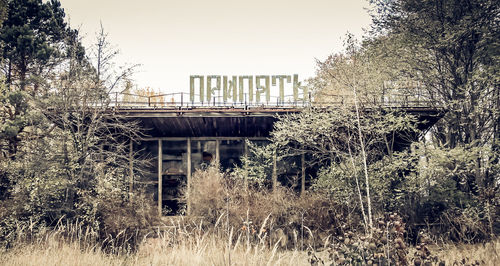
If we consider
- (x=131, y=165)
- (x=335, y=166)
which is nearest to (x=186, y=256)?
(x=335, y=166)

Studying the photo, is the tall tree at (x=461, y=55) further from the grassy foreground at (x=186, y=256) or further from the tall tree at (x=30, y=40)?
the tall tree at (x=30, y=40)

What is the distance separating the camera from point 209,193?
496 inches

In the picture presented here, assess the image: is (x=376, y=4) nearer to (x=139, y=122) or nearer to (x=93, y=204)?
(x=139, y=122)

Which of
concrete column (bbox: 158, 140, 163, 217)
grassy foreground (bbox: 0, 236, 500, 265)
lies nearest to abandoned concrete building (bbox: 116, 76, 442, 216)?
concrete column (bbox: 158, 140, 163, 217)

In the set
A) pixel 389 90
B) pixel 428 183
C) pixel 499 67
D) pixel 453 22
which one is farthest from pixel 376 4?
pixel 428 183

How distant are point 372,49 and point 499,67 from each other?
5635 mm

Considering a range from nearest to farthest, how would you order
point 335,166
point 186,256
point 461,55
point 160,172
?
point 186,256 < point 335,166 < point 461,55 < point 160,172

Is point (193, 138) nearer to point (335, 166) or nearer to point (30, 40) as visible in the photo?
point (335, 166)

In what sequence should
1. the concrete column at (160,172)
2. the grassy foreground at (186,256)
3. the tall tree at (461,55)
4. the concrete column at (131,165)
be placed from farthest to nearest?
the concrete column at (160,172)
the concrete column at (131,165)
the tall tree at (461,55)
the grassy foreground at (186,256)

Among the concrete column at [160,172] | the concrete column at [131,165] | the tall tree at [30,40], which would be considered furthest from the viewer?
the tall tree at [30,40]

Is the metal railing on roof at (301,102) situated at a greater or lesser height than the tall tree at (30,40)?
lesser

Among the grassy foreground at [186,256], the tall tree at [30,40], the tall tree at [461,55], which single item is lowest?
the grassy foreground at [186,256]

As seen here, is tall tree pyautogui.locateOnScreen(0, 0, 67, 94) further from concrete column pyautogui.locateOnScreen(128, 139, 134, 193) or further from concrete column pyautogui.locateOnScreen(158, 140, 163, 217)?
concrete column pyautogui.locateOnScreen(158, 140, 163, 217)

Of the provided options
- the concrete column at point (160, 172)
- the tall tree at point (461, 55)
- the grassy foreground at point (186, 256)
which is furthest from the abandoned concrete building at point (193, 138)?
the grassy foreground at point (186, 256)
